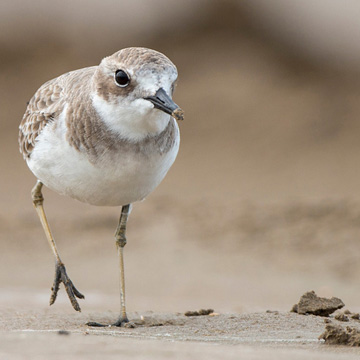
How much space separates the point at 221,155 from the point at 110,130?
1166 cm

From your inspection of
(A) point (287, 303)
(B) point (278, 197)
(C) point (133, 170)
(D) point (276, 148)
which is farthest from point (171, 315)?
(D) point (276, 148)

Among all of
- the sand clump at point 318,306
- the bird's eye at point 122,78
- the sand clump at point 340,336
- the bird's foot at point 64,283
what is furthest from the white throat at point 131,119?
the sand clump at point 318,306

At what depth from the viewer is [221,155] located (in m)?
18.8

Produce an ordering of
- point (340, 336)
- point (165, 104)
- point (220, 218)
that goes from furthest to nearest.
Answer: point (220, 218) → point (340, 336) → point (165, 104)

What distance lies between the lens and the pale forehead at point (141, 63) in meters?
6.87

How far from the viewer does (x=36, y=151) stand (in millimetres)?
8133

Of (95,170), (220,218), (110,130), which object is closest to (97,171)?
(95,170)

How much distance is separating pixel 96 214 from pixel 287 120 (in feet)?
16.6

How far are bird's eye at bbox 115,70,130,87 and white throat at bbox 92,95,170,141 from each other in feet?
0.56

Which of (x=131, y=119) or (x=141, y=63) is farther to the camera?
(x=131, y=119)

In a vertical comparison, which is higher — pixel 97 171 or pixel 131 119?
pixel 131 119

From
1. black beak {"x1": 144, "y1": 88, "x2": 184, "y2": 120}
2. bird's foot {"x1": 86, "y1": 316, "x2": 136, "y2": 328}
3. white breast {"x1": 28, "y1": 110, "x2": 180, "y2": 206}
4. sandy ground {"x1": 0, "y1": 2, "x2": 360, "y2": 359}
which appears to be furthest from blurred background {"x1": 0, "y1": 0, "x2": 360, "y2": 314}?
black beak {"x1": 144, "y1": 88, "x2": 184, "y2": 120}

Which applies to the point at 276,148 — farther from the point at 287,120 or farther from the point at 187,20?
the point at 187,20

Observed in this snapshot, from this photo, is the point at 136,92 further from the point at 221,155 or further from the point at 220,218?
the point at 221,155
